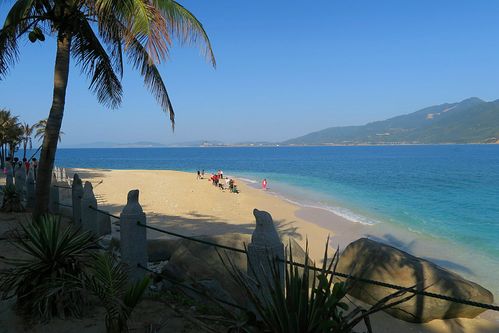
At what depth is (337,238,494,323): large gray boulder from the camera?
6.59 meters

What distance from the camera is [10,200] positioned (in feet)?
37.9

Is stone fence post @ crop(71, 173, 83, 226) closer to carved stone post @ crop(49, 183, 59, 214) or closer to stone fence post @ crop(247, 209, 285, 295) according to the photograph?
carved stone post @ crop(49, 183, 59, 214)

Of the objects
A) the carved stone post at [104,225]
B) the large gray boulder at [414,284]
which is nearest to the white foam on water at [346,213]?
the large gray boulder at [414,284]

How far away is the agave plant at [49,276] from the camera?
424cm

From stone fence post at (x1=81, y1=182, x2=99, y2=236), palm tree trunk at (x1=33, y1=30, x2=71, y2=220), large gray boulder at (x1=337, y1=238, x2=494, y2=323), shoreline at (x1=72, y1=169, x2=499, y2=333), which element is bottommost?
shoreline at (x1=72, y1=169, x2=499, y2=333)

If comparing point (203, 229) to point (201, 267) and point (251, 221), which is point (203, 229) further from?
point (201, 267)

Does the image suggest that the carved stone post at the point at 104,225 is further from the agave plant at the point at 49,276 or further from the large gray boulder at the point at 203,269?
the agave plant at the point at 49,276

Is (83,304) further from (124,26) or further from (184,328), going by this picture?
(124,26)

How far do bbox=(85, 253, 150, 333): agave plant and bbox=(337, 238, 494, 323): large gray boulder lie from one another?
4135mm

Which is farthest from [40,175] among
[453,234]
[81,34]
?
[453,234]

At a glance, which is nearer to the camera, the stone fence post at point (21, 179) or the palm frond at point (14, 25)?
the palm frond at point (14, 25)

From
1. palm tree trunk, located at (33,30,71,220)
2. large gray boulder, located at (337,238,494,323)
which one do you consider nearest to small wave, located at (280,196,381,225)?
large gray boulder, located at (337,238,494,323)

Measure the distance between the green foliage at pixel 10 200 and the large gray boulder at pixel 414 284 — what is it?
9.89 m

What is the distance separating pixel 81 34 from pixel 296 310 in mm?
7901
